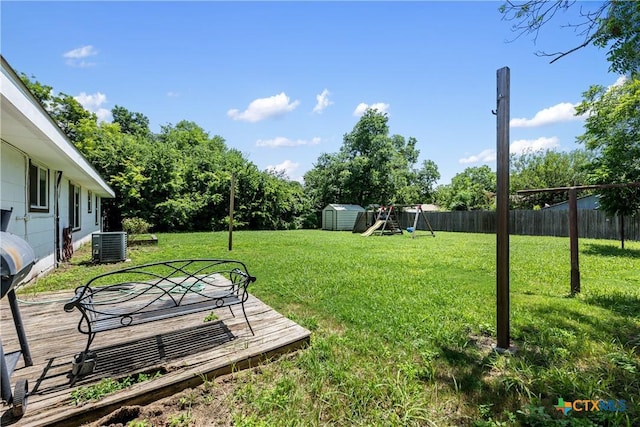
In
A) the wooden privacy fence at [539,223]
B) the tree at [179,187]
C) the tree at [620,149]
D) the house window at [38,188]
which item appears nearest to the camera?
the house window at [38,188]

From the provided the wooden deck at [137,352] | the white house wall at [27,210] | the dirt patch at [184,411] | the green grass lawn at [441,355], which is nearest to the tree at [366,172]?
the white house wall at [27,210]

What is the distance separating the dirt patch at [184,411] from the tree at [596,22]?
4125 millimetres

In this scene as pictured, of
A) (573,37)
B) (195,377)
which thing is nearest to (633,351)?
(573,37)

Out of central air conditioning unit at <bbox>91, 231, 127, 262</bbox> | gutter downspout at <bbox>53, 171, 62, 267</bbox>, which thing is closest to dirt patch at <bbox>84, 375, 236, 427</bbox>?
central air conditioning unit at <bbox>91, 231, 127, 262</bbox>

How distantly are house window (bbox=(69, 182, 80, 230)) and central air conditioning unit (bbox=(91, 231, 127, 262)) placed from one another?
104 inches

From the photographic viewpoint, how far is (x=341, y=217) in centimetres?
2011

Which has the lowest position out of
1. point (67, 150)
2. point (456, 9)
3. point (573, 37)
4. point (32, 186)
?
point (32, 186)

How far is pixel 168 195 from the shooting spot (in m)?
16.6

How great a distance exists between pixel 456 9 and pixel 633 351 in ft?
16.7

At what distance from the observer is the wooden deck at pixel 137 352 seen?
166cm

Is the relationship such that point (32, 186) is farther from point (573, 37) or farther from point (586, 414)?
point (573, 37)

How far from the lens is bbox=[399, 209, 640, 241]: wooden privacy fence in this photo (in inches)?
484

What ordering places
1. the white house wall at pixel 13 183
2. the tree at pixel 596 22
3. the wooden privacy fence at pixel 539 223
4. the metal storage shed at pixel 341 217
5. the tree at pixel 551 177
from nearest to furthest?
the tree at pixel 596 22 → the white house wall at pixel 13 183 → the wooden privacy fence at pixel 539 223 → the metal storage shed at pixel 341 217 → the tree at pixel 551 177

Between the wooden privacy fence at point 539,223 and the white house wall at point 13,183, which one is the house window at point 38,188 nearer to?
the white house wall at point 13,183
